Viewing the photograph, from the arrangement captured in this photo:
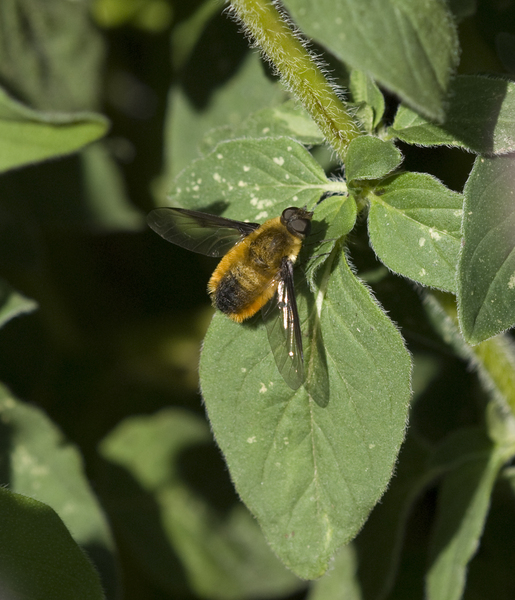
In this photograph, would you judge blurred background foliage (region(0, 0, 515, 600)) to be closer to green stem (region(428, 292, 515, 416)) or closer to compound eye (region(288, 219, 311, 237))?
green stem (region(428, 292, 515, 416))

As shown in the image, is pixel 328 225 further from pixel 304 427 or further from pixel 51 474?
pixel 51 474

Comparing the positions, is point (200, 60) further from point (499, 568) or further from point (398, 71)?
point (499, 568)

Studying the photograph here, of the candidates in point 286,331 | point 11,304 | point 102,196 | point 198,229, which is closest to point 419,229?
point 286,331

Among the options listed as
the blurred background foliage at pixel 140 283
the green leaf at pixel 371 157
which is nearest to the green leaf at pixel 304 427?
the green leaf at pixel 371 157

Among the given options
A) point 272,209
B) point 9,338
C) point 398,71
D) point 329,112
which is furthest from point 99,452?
point 398,71

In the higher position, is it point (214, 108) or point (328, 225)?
point (328, 225)

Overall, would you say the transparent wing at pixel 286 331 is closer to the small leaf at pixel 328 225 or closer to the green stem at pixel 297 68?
the small leaf at pixel 328 225

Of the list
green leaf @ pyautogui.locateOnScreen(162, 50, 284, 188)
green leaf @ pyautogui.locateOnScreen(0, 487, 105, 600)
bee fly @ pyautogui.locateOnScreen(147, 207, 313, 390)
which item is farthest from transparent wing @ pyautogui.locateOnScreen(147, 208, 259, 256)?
green leaf @ pyautogui.locateOnScreen(0, 487, 105, 600)

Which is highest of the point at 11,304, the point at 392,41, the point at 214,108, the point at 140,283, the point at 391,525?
the point at 392,41
